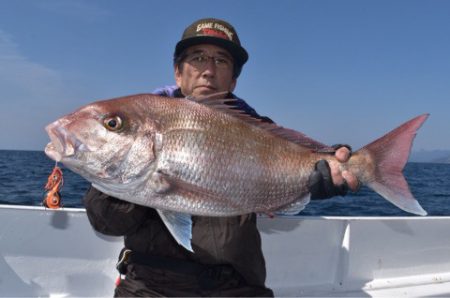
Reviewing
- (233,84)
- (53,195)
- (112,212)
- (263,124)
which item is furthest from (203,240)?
(53,195)

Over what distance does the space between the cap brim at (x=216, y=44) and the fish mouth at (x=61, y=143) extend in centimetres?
156

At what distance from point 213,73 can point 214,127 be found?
1.14 m

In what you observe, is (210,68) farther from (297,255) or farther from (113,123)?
(297,255)

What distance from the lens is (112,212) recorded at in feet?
9.93

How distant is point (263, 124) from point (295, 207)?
0.63 metres

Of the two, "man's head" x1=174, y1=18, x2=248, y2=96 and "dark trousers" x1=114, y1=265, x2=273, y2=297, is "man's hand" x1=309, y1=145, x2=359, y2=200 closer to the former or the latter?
"dark trousers" x1=114, y1=265, x2=273, y2=297

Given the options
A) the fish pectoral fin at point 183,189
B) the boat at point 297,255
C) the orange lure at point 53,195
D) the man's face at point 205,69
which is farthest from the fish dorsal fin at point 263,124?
the orange lure at point 53,195

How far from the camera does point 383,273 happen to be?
205 inches

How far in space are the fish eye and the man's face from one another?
1.22 metres

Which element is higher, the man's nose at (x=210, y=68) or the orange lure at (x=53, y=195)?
the man's nose at (x=210, y=68)

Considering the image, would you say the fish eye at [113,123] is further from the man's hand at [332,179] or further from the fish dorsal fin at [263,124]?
the man's hand at [332,179]

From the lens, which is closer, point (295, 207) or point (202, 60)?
point (295, 207)

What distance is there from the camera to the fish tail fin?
9.56 feet

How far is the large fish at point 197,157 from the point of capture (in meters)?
2.52
